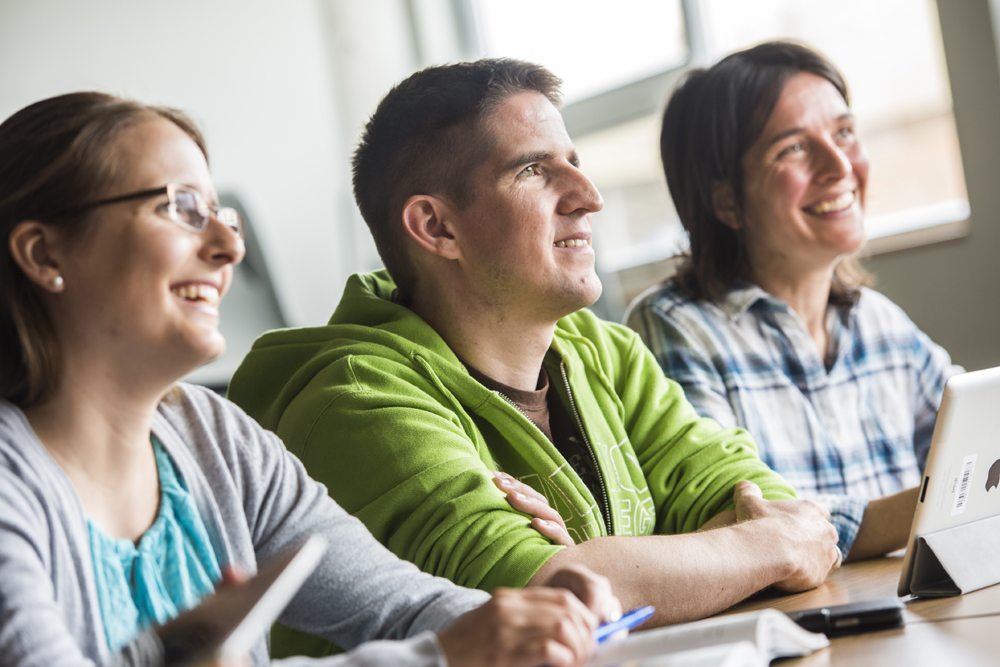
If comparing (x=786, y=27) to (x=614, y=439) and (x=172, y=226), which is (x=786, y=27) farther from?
(x=172, y=226)

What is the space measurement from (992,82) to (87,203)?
2528 millimetres

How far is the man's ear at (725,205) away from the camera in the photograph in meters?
2.20

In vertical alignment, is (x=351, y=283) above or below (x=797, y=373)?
above

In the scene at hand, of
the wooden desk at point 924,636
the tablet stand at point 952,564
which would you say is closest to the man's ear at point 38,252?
the wooden desk at point 924,636

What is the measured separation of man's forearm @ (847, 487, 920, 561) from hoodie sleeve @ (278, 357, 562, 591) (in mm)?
636

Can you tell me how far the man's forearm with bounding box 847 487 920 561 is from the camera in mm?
1505

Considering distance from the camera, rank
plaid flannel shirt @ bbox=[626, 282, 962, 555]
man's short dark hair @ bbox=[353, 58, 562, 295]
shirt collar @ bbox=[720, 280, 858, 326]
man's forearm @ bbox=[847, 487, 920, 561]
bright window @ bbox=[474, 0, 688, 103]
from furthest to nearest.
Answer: bright window @ bbox=[474, 0, 688, 103] < shirt collar @ bbox=[720, 280, 858, 326] < plaid flannel shirt @ bbox=[626, 282, 962, 555] < man's short dark hair @ bbox=[353, 58, 562, 295] < man's forearm @ bbox=[847, 487, 920, 561]

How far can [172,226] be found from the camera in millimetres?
887

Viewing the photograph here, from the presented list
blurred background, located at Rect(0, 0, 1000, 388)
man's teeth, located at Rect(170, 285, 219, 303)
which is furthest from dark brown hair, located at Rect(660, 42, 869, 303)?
man's teeth, located at Rect(170, 285, 219, 303)

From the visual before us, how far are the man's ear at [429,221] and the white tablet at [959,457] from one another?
84 centimetres

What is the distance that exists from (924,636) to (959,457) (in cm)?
27

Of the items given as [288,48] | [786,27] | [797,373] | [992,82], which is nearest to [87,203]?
[797,373]

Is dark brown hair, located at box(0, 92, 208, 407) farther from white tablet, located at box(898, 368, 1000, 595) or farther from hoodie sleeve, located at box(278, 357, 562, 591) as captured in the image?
white tablet, located at box(898, 368, 1000, 595)

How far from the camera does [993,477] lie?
116 centimetres
